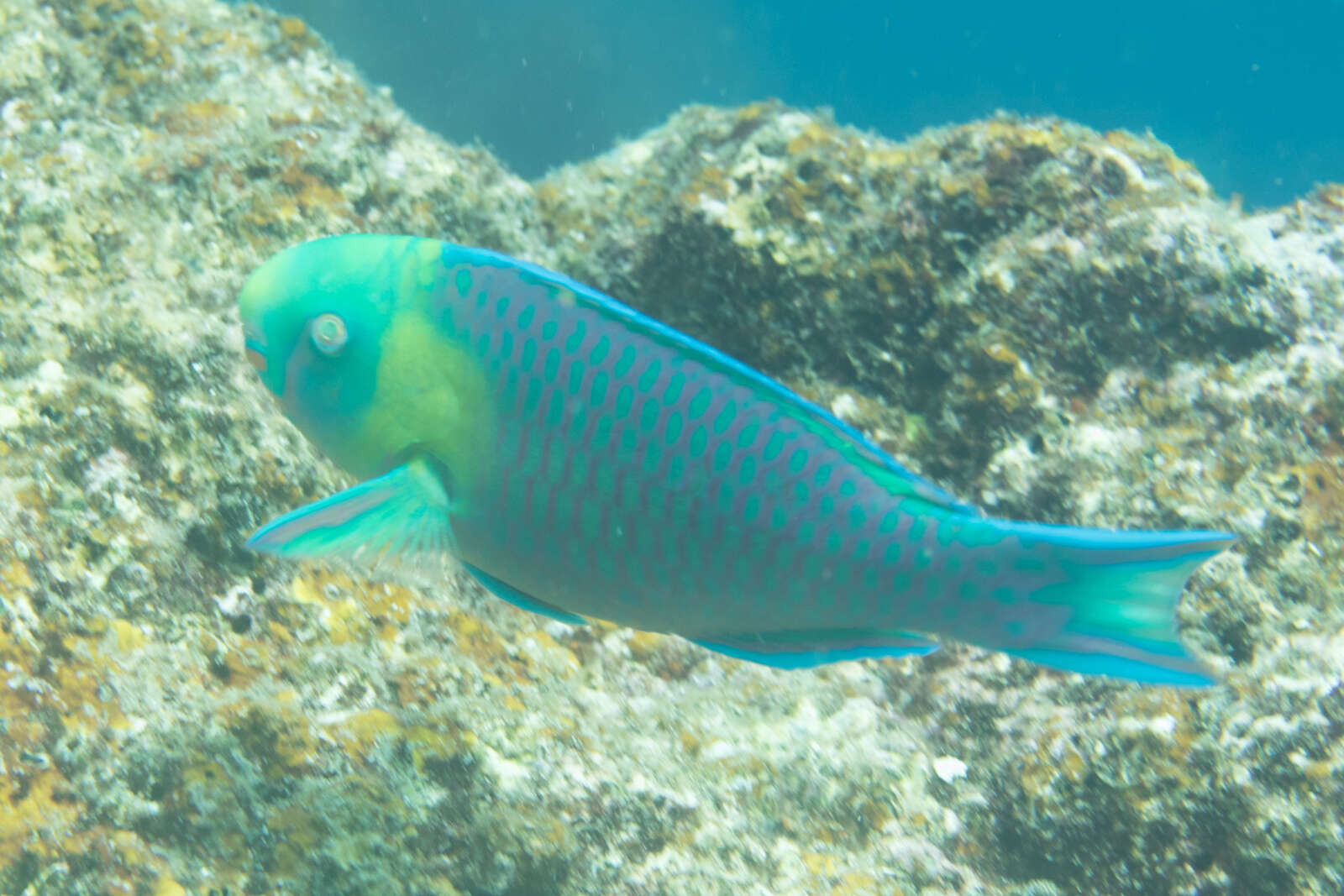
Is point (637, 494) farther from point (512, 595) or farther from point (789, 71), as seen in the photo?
point (789, 71)

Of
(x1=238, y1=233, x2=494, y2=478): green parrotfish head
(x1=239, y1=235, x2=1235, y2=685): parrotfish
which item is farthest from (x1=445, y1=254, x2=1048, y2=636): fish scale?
(x1=238, y1=233, x2=494, y2=478): green parrotfish head

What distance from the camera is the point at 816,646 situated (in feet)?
5.31

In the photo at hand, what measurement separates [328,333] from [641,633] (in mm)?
2086

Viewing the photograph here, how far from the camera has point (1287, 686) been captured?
8.05 feet

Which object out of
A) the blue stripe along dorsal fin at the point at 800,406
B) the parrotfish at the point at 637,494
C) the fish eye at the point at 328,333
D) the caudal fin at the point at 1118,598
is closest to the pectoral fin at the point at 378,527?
the parrotfish at the point at 637,494

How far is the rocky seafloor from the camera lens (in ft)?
7.11

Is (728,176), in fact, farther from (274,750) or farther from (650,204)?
(274,750)

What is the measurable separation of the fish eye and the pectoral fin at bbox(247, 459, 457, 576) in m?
0.31

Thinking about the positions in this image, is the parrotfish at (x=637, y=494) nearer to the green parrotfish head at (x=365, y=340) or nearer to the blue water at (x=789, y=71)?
the green parrotfish head at (x=365, y=340)

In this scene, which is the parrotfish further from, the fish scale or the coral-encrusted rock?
the coral-encrusted rock

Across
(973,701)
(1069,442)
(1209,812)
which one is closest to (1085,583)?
(1209,812)

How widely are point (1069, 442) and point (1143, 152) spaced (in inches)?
71.4

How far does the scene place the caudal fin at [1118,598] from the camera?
135cm

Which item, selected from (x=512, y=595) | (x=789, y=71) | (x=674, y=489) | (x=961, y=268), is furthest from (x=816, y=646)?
(x=789, y=71)
